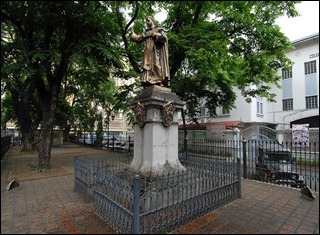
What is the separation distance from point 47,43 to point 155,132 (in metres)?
8.01

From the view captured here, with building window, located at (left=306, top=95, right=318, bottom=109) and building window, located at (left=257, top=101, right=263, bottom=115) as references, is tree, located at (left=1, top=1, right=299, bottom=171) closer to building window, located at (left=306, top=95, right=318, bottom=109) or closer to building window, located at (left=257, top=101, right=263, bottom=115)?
building window, located at (left=257, top=101, right=263, bottom=115)

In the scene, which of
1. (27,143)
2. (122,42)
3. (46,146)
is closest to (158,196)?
(46,146)

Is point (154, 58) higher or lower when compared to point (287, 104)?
lower

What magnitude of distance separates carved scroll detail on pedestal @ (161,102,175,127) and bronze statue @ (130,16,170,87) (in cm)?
83

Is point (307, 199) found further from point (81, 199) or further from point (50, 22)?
point (50, 22)

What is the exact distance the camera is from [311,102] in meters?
25.5

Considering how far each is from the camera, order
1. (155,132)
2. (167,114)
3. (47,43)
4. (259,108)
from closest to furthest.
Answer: (155,132) → (167,114) → (47,43) → (259,108)

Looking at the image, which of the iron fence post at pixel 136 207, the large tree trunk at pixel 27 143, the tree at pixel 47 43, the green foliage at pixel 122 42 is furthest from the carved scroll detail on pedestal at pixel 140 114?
the large tree trunk at pixel 27 143

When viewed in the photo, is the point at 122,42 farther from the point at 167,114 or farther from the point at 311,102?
the point at 311,102

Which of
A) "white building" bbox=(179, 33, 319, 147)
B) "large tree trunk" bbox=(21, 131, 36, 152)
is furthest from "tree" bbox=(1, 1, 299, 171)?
"white building" bbox=(179, 33, 319, 147)

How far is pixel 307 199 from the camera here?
633cm

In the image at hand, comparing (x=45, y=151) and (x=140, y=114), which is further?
(x=45, y=151)

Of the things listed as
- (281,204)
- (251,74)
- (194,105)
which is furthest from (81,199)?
(194,105)

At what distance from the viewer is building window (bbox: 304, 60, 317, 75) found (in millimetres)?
24878
